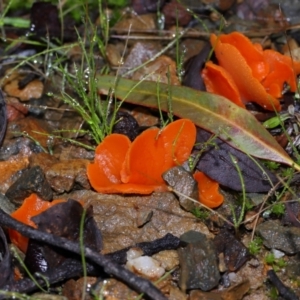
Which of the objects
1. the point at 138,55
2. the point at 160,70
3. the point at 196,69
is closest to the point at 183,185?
the point at 196,69

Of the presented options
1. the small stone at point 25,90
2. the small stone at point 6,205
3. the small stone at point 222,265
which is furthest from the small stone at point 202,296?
the small stone at point 25,90

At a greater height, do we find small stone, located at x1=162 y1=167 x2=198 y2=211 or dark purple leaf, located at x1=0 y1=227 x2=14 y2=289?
small stone, located at x1=162 y1=167 x2=198 y2=211

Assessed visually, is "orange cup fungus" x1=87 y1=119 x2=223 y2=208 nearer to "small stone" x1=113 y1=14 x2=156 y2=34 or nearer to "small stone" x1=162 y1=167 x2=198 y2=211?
"small stone" x1=162 y1=167 x2=198 y2=211

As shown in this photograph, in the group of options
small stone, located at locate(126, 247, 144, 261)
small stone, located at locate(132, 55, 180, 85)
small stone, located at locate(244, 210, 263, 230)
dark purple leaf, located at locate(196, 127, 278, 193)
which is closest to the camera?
small stone, located at locate(126, 247, 144, 261)

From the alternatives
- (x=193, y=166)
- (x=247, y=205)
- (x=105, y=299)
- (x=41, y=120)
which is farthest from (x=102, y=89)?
(x=105, y=299)

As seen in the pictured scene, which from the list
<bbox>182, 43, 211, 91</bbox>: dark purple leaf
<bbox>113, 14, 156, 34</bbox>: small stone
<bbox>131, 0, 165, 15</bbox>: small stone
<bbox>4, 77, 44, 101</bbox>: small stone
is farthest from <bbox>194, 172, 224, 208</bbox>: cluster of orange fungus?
<bbox>131, 0, 165, 15</bbox>: small stone

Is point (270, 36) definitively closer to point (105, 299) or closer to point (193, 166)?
point (193, 166)

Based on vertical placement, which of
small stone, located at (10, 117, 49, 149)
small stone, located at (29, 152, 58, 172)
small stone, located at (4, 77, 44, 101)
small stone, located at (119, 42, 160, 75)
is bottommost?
small stone, located at (29, 152, 58, 172)

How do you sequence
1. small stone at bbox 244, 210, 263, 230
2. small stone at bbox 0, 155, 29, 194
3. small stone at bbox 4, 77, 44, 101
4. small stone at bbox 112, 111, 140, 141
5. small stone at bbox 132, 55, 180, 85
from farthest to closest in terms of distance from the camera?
small stone at bbox 4, 77, 44, 101 < small stone at bbox 132, 55, 180, 85 < small stone at bbox 112, 111, 140, 141 < small stone at bbox 0, 155, 29, 194 < small stone at bbox 244, 210, 263, 230
